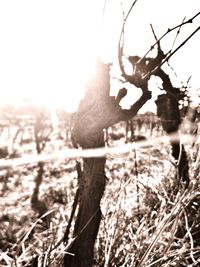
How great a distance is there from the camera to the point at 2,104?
2298cm

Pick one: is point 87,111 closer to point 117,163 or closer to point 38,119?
point 117,163

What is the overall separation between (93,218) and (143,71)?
98 cm

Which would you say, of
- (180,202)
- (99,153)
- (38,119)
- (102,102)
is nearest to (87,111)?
(102,102)

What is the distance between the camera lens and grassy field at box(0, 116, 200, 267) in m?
2.33

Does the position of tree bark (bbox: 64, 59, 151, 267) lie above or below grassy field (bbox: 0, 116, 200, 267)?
above

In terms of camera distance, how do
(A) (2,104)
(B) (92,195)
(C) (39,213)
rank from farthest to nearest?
(A) (2,104), (C) (39,213), (B) (92,195)

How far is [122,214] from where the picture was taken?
281 cm

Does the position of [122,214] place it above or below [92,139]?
below

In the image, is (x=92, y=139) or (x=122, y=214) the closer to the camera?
(x=92, y=139)

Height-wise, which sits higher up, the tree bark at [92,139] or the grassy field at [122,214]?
the tree bark at [92,139]

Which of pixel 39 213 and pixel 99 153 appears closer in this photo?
pixel 99 153

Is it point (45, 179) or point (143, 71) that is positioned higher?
point (143, 71)

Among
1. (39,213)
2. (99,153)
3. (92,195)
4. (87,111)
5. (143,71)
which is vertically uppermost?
(143,71)

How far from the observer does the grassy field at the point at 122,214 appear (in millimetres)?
2332
